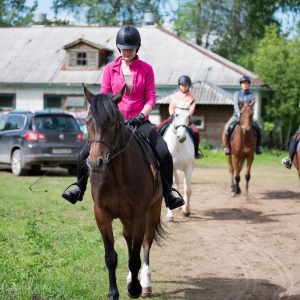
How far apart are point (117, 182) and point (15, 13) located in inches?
2446

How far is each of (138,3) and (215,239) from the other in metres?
57.7

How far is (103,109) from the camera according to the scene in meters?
6.31

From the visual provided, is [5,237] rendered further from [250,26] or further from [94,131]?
[250,26]

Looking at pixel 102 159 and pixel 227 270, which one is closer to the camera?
pixel 102 159

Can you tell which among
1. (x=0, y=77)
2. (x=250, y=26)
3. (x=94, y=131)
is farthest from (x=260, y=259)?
(x=250, y=26)

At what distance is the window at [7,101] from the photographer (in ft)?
148

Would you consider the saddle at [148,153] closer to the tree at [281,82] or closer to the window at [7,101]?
the tree at [281,82]

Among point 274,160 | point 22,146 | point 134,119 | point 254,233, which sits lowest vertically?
point 274,160

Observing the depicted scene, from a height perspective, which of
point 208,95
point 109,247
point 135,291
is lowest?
point 208,95

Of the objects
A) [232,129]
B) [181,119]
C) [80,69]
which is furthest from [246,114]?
[80,69]

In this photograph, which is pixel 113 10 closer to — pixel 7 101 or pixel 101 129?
pixel 7 101

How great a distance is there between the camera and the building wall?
129 ft

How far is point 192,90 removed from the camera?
39250mm

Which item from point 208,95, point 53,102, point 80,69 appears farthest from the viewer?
point 80,69
